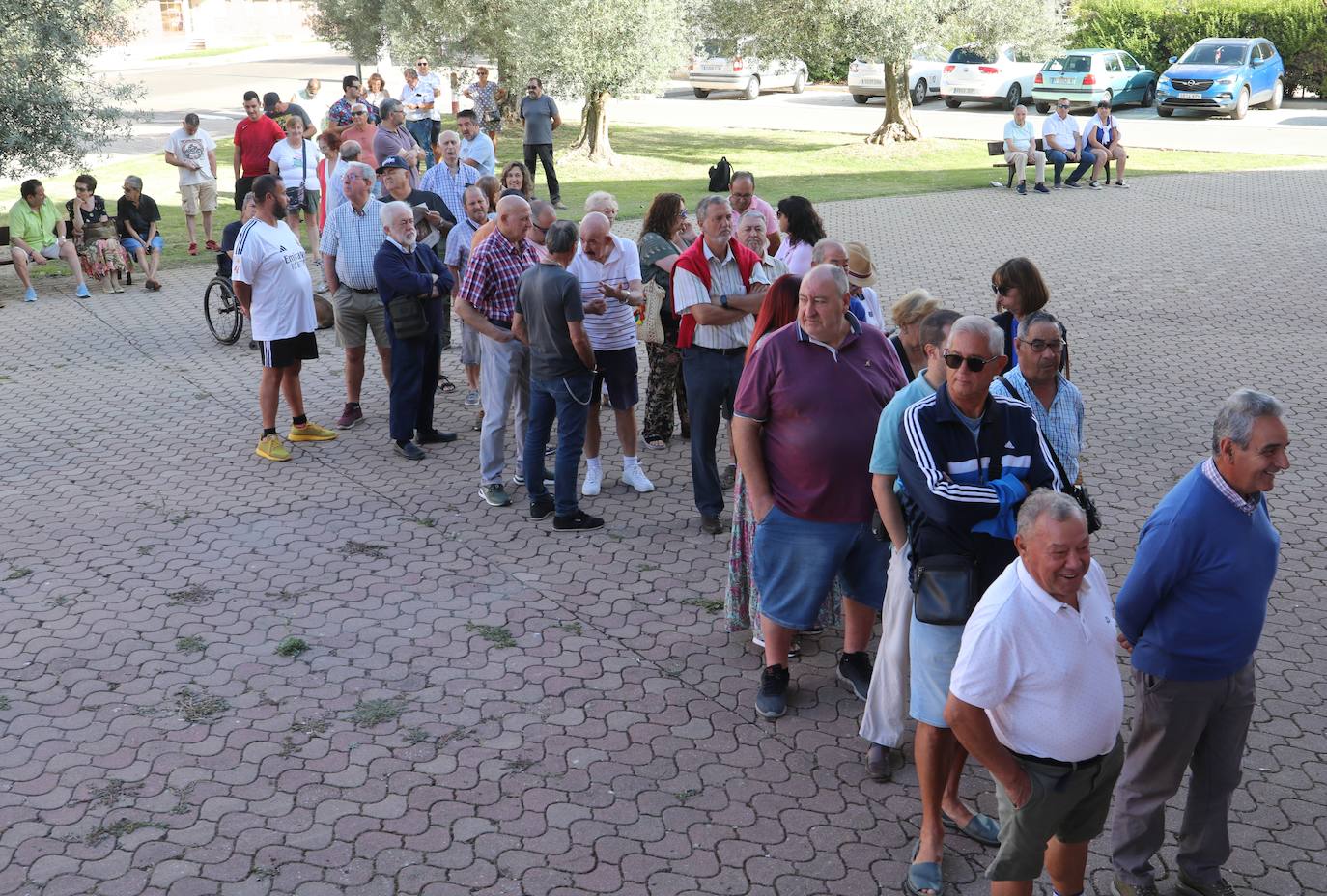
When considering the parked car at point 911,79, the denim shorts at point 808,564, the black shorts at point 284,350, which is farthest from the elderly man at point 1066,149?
the denim shorts at point 808,564

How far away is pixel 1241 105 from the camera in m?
29.5

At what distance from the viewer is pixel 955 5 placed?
23.6 meters

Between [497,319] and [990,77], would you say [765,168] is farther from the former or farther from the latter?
[497,319]

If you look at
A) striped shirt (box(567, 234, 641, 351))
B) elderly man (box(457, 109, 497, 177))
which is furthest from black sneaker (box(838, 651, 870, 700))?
elderly man (box(457, 109, 497, 177))

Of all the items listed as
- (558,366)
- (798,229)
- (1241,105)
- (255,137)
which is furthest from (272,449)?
(1241,105)

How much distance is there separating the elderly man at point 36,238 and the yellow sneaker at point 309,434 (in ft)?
22.5

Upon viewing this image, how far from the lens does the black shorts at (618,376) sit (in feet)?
25.4

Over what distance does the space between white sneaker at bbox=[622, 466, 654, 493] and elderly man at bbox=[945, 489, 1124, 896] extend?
459 centimetres

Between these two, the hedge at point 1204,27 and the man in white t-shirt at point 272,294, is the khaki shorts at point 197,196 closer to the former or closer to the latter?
the man in white t-shirt at point 272,294

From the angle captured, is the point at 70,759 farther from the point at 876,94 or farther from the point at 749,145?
the point at 876,94

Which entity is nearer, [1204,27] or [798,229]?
[798,229]

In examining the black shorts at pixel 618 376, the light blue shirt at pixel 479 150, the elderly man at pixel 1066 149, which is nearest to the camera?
the black shorts at pixel 618 376

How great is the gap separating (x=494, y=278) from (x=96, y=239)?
9.10 m

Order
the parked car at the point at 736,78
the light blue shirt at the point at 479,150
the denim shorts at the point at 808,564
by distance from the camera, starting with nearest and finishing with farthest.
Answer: the denim shorts at the point at 808,564 < the light blue shirt at the point at 479,150 < the parked car at the point at 736,78
